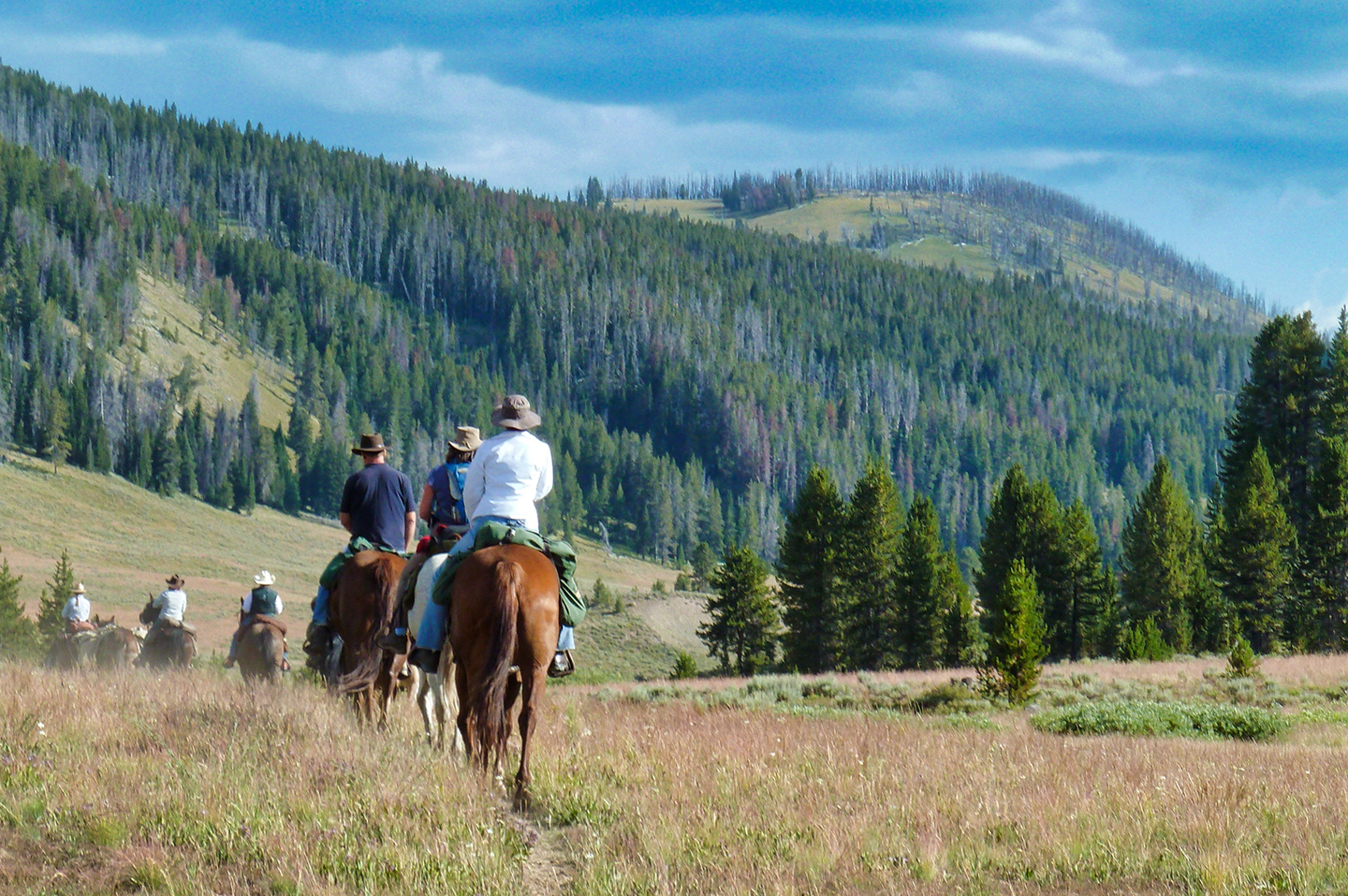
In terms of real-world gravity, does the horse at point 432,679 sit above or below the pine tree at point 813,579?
above

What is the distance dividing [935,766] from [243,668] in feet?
33.4

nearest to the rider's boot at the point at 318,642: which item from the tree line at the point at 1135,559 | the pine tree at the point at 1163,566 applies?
the tree line at the point at 1135,559

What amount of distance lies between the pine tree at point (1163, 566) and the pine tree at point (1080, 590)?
1477 millimetres

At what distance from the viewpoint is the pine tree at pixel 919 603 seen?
176 feet

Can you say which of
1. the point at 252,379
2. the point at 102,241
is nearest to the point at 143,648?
the point at 252,379

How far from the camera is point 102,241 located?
17825 centimetres

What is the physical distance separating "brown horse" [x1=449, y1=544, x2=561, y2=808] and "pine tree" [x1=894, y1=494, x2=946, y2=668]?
46868mm

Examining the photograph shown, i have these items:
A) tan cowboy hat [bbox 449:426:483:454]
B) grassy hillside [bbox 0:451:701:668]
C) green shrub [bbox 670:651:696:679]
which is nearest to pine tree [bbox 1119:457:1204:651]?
green shrub [bbox 670:651:696:679]

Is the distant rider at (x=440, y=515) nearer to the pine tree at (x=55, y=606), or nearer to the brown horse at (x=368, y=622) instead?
the brown horse at (x=368, y=622)

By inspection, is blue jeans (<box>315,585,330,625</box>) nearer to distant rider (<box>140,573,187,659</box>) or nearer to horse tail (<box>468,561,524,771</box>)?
horse tail (<box>468,561,524,771</box>)

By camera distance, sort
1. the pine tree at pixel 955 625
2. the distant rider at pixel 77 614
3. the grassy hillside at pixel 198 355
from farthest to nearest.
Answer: the grassy hillside at pixel 198 355 → the pine tree at pixel 955 625 → the distant rider at pixel 77 614

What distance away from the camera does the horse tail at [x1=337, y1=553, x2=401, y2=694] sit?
1095cm

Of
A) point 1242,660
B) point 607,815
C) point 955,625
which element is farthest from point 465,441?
point 955,625

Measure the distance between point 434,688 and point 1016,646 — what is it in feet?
66.8
